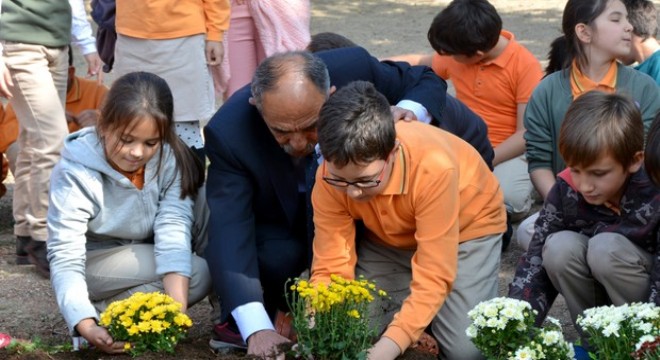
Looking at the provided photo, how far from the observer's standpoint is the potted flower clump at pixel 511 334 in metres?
3.56

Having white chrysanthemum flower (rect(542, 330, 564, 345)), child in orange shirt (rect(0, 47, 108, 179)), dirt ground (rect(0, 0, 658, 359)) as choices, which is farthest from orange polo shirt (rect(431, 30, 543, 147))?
white chrysanthemum flower (rect(542, 330, 564, 345))

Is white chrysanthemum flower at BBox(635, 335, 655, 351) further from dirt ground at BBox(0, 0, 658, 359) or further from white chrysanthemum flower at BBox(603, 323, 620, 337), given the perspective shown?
dirt ground at BBox(0, 0, 658, 359)

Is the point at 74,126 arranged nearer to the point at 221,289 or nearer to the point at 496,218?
the point at 221,289

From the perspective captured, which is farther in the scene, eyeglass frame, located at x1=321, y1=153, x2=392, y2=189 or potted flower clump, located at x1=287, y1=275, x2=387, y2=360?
eyeglass frame, located at x1=321, y1=153, x2=392, y2=189

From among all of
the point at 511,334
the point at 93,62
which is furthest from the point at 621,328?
the point at 93,62

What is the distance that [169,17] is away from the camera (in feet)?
19.0

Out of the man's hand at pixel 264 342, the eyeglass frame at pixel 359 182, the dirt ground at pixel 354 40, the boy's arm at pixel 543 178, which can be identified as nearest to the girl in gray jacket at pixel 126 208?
the dirt ground at pixel 354 40

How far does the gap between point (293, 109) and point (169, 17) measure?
6.72 ft

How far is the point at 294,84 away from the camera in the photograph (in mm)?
3982

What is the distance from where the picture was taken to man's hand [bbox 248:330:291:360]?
3.90 m

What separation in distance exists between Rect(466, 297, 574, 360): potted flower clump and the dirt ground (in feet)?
3.07

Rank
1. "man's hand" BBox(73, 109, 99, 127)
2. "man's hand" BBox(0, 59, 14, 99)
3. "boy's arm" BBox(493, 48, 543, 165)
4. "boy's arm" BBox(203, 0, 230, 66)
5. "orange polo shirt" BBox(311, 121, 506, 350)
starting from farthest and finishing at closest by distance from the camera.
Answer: "man's hand" BBox(73, 109, 99, 127)
"boy's arm" BBox(493, 48, 543, 165)
"boy's arm" BBox(203, 0, 230, 66)
"man's hand" BBox(0, 59, 14, 99)
"orange polo shirt" BBox(311, 121, 506, 350)

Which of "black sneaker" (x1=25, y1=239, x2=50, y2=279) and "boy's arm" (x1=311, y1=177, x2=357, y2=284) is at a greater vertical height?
"boy's arm" (x1=311, y1=177, x2=357, y2=284)

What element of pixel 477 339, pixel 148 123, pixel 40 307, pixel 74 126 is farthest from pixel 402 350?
pixel 74 126
